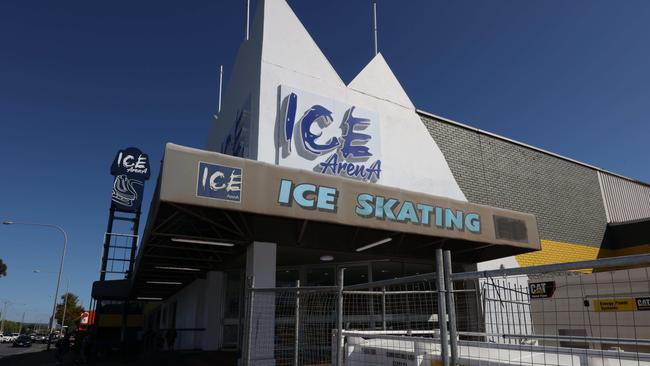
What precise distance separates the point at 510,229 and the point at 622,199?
1770cm

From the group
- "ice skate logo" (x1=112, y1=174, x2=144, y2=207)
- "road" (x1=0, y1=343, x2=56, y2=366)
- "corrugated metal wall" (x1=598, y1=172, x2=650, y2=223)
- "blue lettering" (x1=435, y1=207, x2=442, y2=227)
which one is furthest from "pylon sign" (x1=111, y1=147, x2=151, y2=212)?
"corrugated metal wall" (x1=598, y1=172, x2=650, y2=223)

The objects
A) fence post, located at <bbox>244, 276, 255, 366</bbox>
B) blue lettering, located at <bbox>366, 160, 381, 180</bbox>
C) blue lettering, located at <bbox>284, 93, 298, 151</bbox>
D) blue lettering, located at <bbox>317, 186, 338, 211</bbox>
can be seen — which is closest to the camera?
fence post, located at <bbox>244, 276, 255, 366</bbox>

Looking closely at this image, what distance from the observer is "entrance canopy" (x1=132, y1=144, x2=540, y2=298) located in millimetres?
9250

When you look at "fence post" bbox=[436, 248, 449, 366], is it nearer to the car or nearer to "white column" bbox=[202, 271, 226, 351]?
"white column" bbox=[202, 271, 226, 351]

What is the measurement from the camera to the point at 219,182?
30.5 feet

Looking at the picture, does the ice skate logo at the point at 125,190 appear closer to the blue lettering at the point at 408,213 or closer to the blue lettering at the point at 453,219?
the blue lettering at the point at 408,213

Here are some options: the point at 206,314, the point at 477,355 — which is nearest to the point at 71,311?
the point at 206,314

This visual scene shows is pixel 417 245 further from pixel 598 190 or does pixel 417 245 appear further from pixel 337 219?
pixel 598 190

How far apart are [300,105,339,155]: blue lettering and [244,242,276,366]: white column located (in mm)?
3342

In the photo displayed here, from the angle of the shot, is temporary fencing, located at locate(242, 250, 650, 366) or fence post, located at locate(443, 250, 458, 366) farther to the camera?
temporary fencing, located at locate(242, 250, 650, 366)

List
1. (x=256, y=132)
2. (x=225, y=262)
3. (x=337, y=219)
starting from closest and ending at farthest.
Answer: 1. (x=337, y=219)
2. (x=256, y=132)
3. (x=225, y=262)

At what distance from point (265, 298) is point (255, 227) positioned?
2.06 meters

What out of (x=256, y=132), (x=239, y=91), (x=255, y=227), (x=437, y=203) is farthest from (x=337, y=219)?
(x=239, y=91)

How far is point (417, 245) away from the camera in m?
14.0
